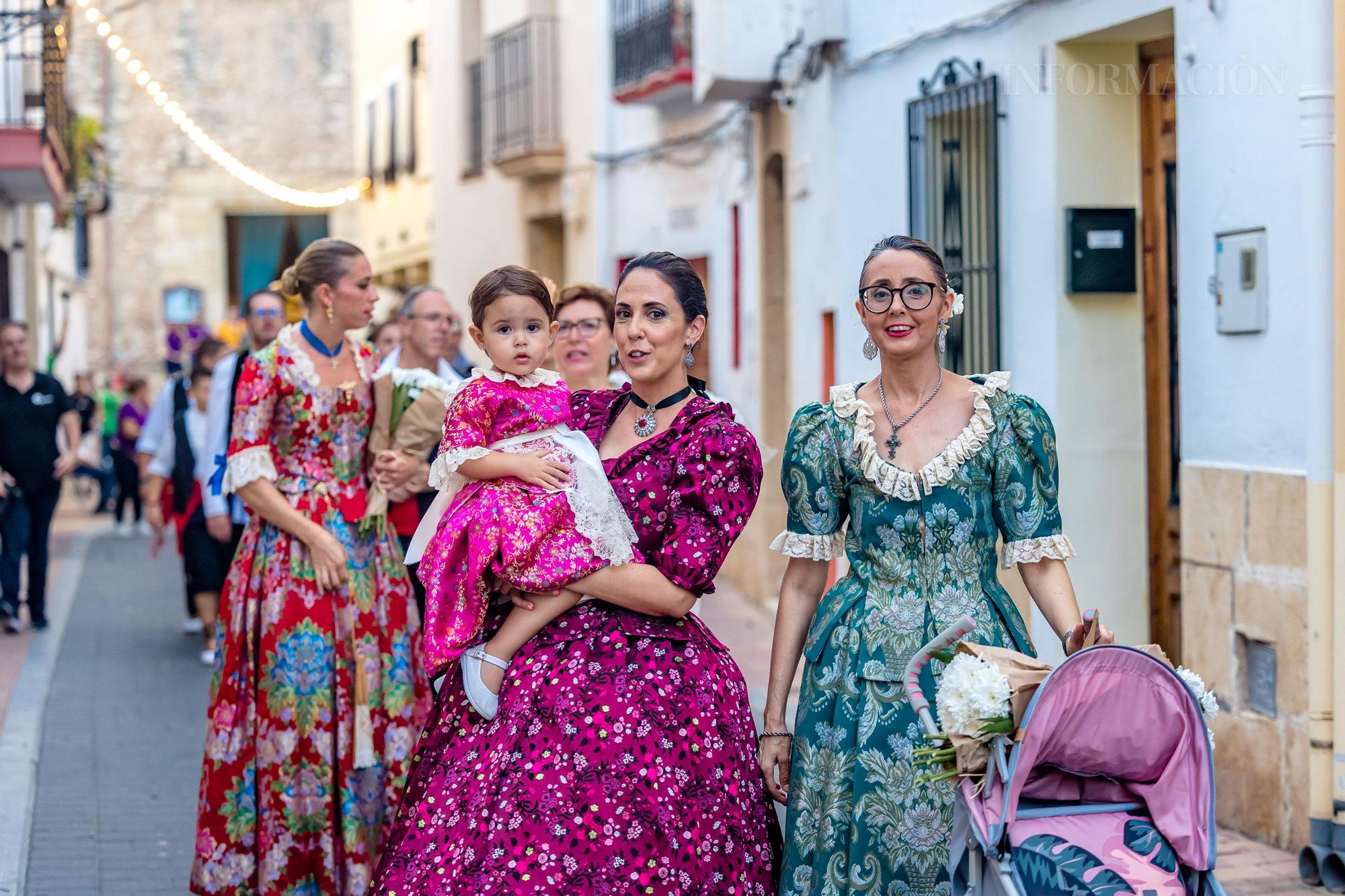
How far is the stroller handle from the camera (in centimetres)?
344

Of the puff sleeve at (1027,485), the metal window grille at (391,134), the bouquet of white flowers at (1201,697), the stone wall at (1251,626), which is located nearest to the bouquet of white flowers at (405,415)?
the puff sleeve at (1027,485)

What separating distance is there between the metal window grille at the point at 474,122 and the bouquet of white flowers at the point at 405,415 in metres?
15.0

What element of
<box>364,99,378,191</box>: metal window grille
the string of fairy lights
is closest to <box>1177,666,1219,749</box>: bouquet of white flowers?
the string of fairy lights

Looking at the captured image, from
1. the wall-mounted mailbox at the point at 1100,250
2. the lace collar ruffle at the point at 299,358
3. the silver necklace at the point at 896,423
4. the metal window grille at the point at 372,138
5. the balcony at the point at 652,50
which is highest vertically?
the metal window grille at the point at 372,138

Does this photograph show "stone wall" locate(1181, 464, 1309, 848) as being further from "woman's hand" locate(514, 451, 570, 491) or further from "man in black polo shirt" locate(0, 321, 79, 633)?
"man in black polo shirt" locate(0, 321, 79, 633)

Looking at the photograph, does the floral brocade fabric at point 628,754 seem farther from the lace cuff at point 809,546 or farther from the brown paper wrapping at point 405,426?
the brown paper wrapping at point 405,426

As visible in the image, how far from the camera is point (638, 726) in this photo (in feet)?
12.5

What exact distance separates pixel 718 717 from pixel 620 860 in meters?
0.39

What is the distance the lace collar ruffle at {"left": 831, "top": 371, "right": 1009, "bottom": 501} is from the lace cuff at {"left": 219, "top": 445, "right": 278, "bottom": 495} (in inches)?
74.0

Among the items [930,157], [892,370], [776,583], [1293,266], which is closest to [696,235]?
[776,583]

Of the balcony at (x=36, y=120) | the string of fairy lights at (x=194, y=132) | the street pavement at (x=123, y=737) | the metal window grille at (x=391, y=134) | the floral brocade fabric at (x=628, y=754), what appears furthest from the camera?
the metal window grille at (x=391, y=134)

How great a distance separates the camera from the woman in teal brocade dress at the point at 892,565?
3.76 m

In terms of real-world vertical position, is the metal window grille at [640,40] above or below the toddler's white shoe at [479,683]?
above

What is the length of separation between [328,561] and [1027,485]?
84.4 inches
